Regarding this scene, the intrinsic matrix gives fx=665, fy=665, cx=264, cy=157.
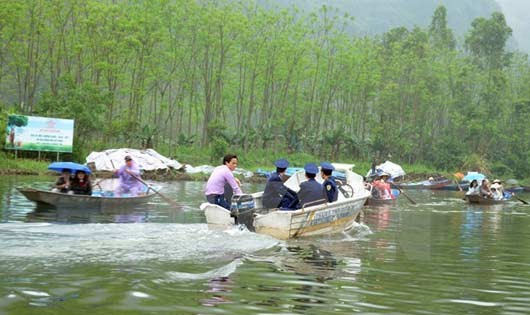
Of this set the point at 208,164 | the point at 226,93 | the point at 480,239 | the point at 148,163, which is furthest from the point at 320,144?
the point at 480,239

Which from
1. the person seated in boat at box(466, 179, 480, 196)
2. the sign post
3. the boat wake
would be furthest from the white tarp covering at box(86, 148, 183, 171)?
the boat wake

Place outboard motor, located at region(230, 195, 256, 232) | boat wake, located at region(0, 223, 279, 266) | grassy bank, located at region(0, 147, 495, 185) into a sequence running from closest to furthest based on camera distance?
boat wake, located at region(0, 223, 279, 266)
outboard motor, located at region(230, 195, 256, 232)
grassy bank, located at region(0, 147, 495, 185)

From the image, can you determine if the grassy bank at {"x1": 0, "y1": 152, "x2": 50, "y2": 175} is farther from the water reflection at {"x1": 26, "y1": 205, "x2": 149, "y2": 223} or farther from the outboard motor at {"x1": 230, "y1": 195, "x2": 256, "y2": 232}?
the outboard motor at {"x1": 230, "y1": 195, "x2": 256, "y2": 232}

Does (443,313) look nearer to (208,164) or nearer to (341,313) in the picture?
(341,313)

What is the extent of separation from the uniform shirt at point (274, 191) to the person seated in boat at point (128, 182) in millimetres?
6044

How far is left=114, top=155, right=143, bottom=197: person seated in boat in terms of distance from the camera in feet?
58.2

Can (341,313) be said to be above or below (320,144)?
below

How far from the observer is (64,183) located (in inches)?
640

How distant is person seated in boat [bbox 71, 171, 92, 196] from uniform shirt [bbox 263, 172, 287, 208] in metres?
5.62

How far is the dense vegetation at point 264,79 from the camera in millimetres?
38312

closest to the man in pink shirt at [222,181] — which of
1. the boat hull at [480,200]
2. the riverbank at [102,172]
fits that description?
the boat hull at [480,200]

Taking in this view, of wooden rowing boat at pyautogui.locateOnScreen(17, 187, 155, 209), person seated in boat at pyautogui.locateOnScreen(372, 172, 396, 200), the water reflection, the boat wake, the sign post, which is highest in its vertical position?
the sign post

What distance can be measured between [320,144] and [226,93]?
28.4ft

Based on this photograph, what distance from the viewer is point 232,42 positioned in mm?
45344
